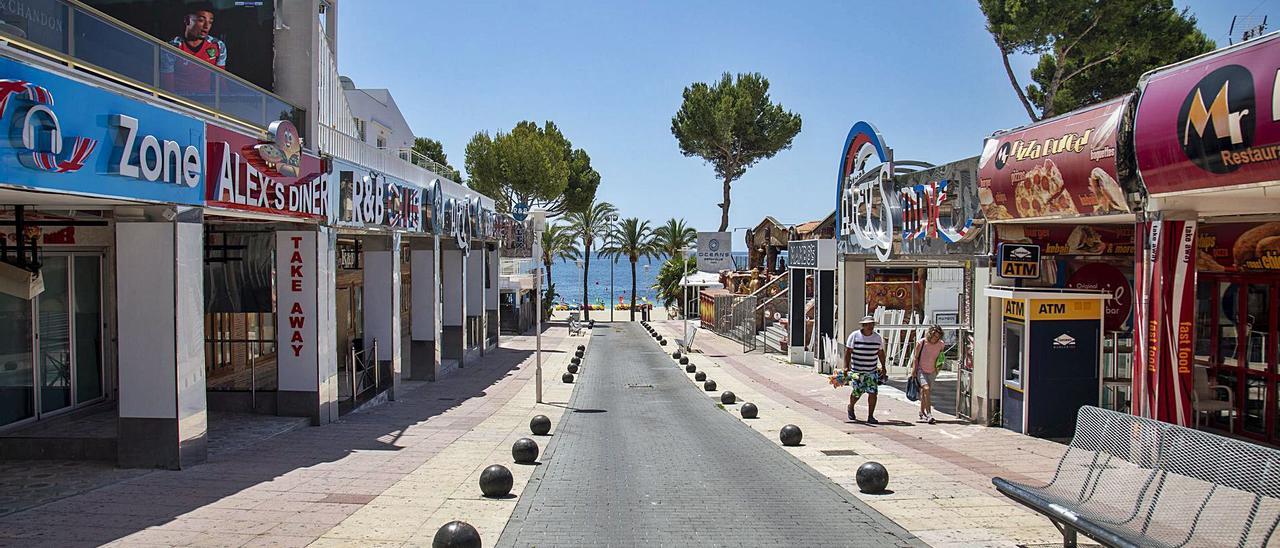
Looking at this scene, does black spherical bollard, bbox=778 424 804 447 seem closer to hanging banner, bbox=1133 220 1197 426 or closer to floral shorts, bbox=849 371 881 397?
floral shorts, bbox=849 371 881 397

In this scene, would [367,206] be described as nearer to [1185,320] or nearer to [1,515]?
[1,515]

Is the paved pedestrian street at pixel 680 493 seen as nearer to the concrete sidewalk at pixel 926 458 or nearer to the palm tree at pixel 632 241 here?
the concrete sidewalk at pixel 926 458

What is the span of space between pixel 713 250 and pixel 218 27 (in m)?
39.4

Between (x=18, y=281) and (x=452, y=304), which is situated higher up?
(x=18, y=281)

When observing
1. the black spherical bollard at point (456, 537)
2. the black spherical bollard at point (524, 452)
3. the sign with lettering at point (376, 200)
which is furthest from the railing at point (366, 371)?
the black spherical bollard at point (456, 537)

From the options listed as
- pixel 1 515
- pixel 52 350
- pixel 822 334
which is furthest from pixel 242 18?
pixel 822 334

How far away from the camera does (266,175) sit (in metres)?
12.8

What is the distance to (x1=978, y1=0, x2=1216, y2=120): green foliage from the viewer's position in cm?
3067

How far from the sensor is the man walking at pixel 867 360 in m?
14.9

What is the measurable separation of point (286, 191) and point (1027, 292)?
1196 centimetres

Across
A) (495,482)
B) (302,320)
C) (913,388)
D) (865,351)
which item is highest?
(302,320)

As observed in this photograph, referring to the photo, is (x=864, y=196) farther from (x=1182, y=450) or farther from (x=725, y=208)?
(x=725, y=208)

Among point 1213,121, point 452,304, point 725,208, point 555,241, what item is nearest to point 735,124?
point 725,208

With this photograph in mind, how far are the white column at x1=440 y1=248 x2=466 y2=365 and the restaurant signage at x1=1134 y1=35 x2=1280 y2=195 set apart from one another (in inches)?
782
